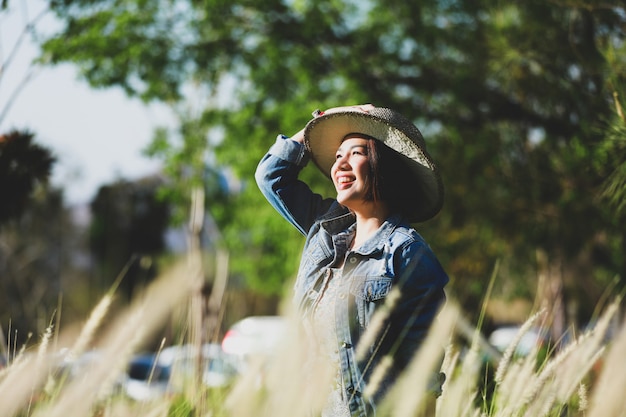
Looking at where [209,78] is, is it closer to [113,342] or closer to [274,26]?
[274,26]

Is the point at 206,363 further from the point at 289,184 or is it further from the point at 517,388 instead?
the point at 517,388

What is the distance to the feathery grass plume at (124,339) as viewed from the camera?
141 centimetres

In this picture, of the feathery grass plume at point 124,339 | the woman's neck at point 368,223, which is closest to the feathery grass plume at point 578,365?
the woman's neck at point 368,223

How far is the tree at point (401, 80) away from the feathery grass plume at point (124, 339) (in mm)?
8363

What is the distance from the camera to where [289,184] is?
291 centimetres

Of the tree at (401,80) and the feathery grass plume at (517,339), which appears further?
the tree at (401,80)

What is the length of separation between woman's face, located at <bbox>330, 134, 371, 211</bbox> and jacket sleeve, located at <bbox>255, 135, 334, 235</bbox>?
0.25 m

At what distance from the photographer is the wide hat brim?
267 centimetres

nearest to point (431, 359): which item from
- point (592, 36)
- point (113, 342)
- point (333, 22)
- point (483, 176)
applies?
point (113, 342)

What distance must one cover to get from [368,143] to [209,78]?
9.02m

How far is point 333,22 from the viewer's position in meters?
11.0

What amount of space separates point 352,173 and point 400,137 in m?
0.23

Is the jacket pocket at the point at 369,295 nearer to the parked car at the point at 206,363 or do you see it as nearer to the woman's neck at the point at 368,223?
the woman's neck at the point at 368,223

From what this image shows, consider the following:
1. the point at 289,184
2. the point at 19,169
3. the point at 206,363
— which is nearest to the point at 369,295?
the point at 289,184
